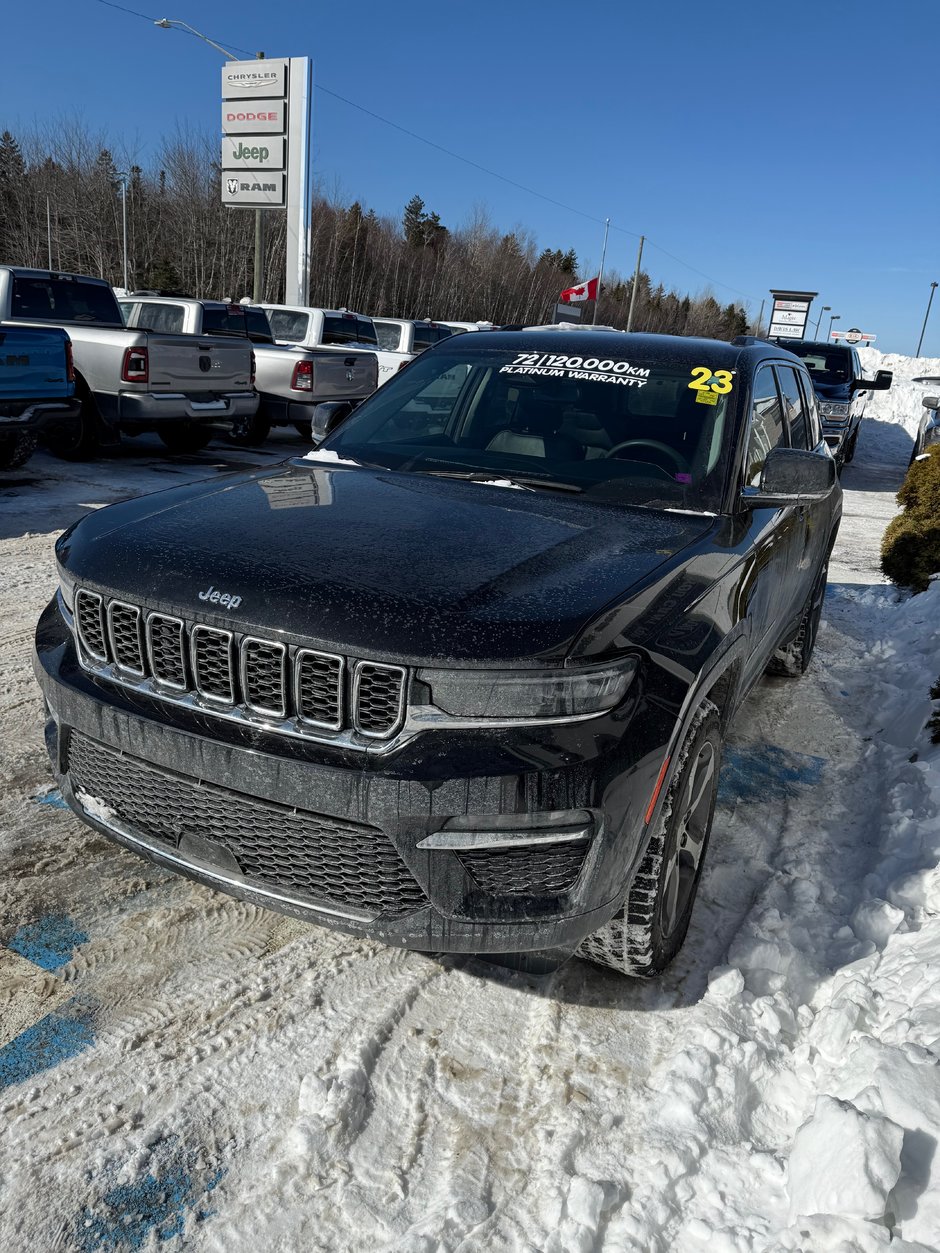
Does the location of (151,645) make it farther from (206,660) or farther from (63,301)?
(63,301)

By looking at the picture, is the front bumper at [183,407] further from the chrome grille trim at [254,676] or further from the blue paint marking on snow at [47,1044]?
the chrome grille trim at [254,676]

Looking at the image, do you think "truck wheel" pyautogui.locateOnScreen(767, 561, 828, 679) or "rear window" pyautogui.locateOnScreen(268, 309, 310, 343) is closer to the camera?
"truck wheel" pyautogui.locateOnScreen(767, 561, 828, 679)

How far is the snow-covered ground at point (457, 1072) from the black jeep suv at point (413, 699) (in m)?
0.33

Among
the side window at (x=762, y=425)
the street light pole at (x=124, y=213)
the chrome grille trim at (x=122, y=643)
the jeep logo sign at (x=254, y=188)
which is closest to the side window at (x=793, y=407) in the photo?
the side window at (x=762, y=425)

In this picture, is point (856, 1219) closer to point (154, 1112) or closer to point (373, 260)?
point (154, 1112)

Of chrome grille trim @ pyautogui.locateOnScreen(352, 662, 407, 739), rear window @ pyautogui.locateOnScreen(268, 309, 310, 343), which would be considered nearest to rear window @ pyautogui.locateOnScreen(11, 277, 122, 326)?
rear window @ pyautogui.locateOnScreen(268, 309, 310, 343)

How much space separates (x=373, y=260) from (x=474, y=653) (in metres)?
46.7

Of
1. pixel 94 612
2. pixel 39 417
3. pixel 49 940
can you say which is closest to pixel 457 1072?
pixel 49 940

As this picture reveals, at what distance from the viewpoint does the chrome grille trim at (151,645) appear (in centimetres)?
227

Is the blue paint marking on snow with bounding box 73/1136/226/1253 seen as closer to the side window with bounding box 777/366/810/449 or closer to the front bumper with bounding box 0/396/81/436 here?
the side window with bounding box 777/366/810/449

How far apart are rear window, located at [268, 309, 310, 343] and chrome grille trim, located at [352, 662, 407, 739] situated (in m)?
13.5

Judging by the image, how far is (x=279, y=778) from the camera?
214cm

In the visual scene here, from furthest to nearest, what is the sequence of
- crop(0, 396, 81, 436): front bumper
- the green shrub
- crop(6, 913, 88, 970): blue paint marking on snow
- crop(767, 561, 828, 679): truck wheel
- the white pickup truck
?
the white pickup truck, crop(0, 396, 81, 436): front bumper, the green shrub, crop(767, 561, 828, 679): truck wheel, crop(6, 913, 88, 970): blue paint marking on snow

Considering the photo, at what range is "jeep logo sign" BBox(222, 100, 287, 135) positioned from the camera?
21.6 meters
